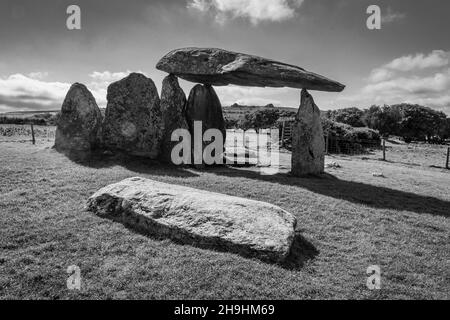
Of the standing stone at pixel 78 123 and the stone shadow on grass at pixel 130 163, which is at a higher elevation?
the standing stone at pixel 78 123

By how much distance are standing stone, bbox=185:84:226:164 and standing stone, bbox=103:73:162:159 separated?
266 centimetres

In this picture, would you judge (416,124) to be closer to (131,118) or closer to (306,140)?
(306,140)

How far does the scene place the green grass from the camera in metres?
6.42

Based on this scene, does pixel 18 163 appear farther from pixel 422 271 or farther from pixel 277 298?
pixel 422 271

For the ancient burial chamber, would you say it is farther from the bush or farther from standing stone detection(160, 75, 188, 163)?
the bush

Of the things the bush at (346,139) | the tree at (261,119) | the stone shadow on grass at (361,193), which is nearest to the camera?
the stone shadow on grass at (361,193)

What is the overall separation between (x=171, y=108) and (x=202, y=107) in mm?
1910

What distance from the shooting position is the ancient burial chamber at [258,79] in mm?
16812

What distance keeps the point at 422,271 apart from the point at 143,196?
288 inches

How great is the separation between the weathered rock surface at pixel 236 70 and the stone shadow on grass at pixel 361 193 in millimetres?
4976

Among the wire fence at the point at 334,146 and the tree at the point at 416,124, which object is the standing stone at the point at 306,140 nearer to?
the wire fence at the point at 334,146

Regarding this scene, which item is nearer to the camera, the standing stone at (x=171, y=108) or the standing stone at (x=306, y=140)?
the standing stone at (x=306, y=140)

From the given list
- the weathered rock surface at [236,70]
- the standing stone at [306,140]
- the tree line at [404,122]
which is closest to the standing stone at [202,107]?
the weathered rock surface at [236,70]

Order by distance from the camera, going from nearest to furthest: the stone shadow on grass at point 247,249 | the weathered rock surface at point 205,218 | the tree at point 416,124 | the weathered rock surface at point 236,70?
the stone shadow on grass at point 247,249 < the weathered rock surface at point 205,218 < the weathered rock surface at point 236,70 < the tree at point 416,124
